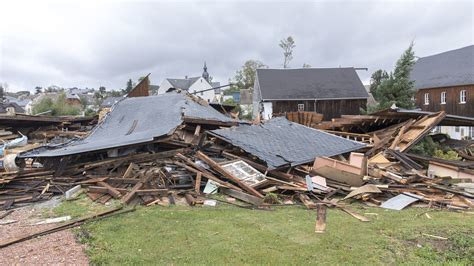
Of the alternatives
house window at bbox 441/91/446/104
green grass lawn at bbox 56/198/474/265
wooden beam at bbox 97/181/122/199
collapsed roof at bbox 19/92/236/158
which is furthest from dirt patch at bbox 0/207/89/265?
house window at bbox 441/91/446/104

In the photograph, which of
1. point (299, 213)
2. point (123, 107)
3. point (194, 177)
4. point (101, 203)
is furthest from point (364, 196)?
point (123, 107)

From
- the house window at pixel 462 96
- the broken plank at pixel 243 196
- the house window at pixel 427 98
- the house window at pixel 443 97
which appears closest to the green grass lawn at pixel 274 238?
the broken plank at pixel 243 196

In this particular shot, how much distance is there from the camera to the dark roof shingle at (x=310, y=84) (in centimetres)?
3155

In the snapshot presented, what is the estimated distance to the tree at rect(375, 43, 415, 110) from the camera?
66.2 ft

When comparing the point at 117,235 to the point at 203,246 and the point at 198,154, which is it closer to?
the point at 203,246

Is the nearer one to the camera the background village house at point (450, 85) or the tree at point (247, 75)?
the background village house at point (450, 85)

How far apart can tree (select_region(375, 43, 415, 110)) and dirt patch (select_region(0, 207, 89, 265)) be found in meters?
19.5

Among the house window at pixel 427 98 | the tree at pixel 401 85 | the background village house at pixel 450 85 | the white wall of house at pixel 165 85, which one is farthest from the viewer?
the white wall of house at pixel 165 85

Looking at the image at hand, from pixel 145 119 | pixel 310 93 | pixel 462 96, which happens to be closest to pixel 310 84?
pixel 310 93

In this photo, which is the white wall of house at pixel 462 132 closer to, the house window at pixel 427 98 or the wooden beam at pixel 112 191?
the house window at pixel 427 98

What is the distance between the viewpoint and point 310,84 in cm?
3266

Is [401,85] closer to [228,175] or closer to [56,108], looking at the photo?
[228,175]

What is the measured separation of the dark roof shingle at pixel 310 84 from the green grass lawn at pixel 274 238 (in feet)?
83.9

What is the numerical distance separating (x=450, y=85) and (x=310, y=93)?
11.6 m
